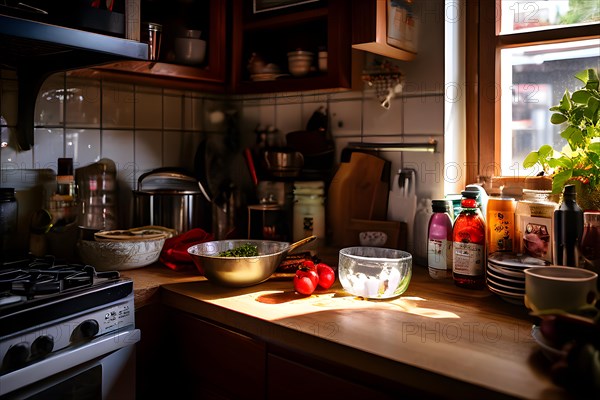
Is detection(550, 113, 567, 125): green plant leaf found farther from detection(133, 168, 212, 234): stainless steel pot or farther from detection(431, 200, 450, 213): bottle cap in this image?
detection(133, 168, 212, 234): stainless steel pot

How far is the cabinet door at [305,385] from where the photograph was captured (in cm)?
109

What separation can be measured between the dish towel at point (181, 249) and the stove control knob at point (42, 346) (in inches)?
21.6

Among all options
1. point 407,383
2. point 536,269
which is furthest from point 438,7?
point 407,383

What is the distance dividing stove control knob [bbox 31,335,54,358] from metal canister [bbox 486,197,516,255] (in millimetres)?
1164

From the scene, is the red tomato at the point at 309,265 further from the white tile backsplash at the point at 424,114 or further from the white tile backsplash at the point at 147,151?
the white tile backsplash at the point at 147,151

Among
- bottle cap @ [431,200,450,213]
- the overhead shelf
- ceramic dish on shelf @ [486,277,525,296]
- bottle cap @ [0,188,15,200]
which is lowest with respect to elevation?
ceramic dish on shelf @ [486,277,525,296]

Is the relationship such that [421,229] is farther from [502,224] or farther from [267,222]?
[267,222]

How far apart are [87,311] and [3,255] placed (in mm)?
552

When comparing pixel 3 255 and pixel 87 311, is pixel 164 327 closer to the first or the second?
pixel 87 311

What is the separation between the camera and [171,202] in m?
1.88

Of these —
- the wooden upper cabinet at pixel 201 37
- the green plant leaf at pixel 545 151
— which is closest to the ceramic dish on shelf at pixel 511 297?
the green plant leaf at pixel 545 151

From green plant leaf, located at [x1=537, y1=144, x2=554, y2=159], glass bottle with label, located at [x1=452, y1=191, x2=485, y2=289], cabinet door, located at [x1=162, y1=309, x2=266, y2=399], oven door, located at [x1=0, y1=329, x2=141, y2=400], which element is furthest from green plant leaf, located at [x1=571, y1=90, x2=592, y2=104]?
oven door, located at [x1=0, y1=329, x2=141, y2=400]

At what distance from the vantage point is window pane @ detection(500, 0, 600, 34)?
1550 mm

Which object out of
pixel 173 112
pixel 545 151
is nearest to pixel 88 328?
pixel 173 112
